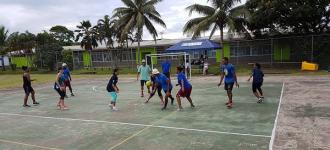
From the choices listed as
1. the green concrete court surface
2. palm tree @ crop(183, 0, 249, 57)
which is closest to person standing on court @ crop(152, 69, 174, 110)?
the green concrete court surface

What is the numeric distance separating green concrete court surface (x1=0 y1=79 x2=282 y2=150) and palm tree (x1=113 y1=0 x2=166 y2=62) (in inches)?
739

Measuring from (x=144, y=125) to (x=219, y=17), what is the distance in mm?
19790

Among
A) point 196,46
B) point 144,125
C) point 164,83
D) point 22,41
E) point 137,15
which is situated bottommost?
point 144,125

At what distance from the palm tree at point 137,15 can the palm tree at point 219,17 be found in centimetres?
530

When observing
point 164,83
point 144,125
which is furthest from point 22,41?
point 144,125

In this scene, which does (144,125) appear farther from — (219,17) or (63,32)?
(63,32)

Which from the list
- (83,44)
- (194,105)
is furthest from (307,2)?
(83,44)

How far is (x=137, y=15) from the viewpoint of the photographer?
3219 centimetres

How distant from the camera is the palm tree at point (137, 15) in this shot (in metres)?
32.2

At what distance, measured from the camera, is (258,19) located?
27.2 meters

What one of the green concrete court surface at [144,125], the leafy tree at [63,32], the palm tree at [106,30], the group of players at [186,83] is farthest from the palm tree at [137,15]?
the leafy tree at [63,32]

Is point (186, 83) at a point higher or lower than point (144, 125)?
higher

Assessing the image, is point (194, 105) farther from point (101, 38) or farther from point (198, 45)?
point (101, 38)

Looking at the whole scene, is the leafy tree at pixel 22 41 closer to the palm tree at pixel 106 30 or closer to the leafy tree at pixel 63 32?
the palm tree at pixel 106 30
